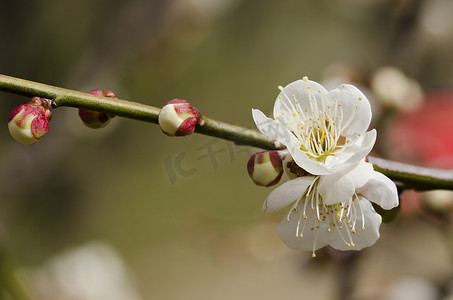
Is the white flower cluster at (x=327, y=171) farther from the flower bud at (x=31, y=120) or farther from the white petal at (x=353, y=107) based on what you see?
the flower bud at (x=31, y=120)

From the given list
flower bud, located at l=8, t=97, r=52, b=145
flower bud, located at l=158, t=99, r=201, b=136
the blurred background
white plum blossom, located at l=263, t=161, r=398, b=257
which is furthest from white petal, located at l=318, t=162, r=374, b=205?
the blurred background

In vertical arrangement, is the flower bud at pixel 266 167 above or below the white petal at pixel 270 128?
below

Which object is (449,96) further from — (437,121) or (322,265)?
(322,265)

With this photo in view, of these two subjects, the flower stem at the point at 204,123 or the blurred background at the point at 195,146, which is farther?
the blurred background at the point at 195,146

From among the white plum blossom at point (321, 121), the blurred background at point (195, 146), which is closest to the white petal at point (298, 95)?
the white plum blossom at point (321, 121)

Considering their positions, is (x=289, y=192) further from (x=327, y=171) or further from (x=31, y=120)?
(x=31, y=120)

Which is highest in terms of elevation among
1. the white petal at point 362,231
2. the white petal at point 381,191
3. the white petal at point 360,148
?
the white petal at point 360,148

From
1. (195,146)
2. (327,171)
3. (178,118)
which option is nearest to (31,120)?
(178,118)

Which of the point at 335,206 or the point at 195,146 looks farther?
the point at 195,146
